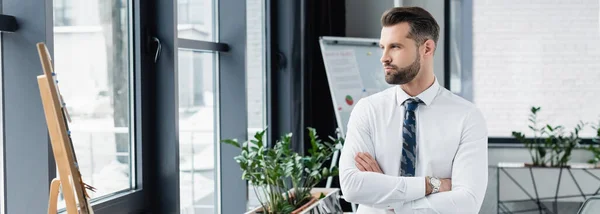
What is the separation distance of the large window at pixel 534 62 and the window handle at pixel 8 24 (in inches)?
196

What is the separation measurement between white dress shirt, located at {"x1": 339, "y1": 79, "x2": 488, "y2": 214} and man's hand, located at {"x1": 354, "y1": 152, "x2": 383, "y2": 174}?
0.02 m

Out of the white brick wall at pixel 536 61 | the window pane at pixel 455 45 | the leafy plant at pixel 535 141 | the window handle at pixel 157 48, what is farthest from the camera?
the window pane at pixel 455 45

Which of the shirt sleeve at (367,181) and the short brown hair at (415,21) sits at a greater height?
the short brown hair at (415,21)

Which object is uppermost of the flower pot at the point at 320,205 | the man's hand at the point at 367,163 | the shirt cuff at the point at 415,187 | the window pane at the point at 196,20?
the window pane at the point at 196,20

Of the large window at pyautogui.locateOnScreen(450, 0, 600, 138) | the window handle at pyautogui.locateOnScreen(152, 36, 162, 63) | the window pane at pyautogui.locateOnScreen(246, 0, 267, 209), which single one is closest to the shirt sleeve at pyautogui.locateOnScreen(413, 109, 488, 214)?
the window handle at pyautogui.locateOnScreen(152, 36, 162, 63)

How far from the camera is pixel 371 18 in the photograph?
20.9 feet

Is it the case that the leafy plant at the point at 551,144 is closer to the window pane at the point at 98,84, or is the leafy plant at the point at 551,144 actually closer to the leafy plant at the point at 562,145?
the leafy plant at the point at 562,145

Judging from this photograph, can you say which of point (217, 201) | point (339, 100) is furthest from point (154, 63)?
point (339, 100)

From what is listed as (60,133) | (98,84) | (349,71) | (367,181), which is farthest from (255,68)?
(60,133)

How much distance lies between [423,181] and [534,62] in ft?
15.3

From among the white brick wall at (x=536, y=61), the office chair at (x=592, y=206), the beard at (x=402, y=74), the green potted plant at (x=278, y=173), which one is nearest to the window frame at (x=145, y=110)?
the green potted plant at (x=278, y=173)

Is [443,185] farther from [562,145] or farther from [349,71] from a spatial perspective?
[562,145]

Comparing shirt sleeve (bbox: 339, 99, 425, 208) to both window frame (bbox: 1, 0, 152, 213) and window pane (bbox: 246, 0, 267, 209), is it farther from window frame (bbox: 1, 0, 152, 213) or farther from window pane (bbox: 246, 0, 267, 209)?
window pane (bbox: 246, 0, 267, 209)

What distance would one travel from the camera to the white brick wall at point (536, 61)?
6.59 m
